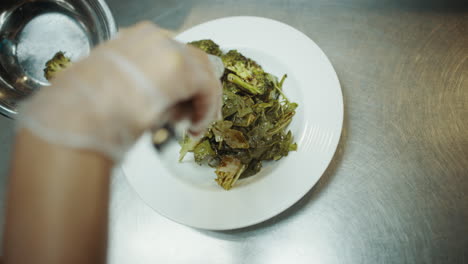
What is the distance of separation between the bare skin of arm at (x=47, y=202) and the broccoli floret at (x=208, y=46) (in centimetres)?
92

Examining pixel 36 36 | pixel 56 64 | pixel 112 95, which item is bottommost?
pixel 56 64

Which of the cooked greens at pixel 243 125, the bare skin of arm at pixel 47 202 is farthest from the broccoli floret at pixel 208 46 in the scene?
the bare skin of arm at pixel 47 202

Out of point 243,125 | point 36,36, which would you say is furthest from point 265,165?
point 36,36

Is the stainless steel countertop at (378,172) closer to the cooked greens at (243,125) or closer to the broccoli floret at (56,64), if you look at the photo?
the cooked greens at (243,125)

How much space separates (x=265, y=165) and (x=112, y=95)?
2.98ft

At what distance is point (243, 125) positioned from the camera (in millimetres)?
1322

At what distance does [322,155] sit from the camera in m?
1.17

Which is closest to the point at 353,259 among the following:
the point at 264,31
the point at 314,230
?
the point at 314,230

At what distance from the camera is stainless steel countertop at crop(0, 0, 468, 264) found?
1.30 meters

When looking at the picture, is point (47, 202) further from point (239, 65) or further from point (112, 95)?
point (239, 65)

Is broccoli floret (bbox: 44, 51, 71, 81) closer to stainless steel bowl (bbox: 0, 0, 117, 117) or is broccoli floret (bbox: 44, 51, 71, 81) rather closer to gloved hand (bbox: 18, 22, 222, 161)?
stainless steel bowl (bbox: 0, 0, 117, 117)

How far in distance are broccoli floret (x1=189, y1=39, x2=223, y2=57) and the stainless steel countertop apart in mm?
578

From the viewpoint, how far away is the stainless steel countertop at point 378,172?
1303 millimetres

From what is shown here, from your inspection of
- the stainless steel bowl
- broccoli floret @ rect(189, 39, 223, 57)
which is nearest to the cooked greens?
broccoli floret @ rect(189, 39, 223, 57)
